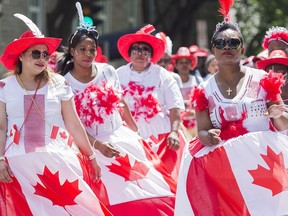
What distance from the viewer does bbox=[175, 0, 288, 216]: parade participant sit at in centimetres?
648

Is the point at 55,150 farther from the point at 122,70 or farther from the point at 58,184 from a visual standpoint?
the point at 122,70

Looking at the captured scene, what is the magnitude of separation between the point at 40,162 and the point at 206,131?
1.32 m

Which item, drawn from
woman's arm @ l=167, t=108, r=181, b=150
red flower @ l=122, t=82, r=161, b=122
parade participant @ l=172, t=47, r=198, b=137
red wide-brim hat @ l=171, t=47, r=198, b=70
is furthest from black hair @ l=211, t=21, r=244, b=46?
red wide-brim hat @ l=171, t=47, r=198, b=70

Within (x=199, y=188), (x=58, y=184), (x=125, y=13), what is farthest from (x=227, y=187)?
(x=125, y=13)

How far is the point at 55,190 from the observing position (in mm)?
6598

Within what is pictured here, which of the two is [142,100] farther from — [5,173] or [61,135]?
[5,173]

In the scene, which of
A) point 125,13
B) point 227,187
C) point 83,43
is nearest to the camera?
point 227,187

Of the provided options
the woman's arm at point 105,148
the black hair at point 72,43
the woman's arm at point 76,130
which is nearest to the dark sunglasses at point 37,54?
the woman's arm at point 76,130

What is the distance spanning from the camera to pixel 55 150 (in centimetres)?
667

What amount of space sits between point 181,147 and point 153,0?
21.8 m

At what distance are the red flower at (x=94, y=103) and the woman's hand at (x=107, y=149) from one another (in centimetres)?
32

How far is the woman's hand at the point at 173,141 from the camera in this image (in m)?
8.82

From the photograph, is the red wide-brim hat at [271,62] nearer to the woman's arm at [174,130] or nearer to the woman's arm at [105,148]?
the woman's arm at [174,130]

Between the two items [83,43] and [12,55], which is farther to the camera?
[83,43]
